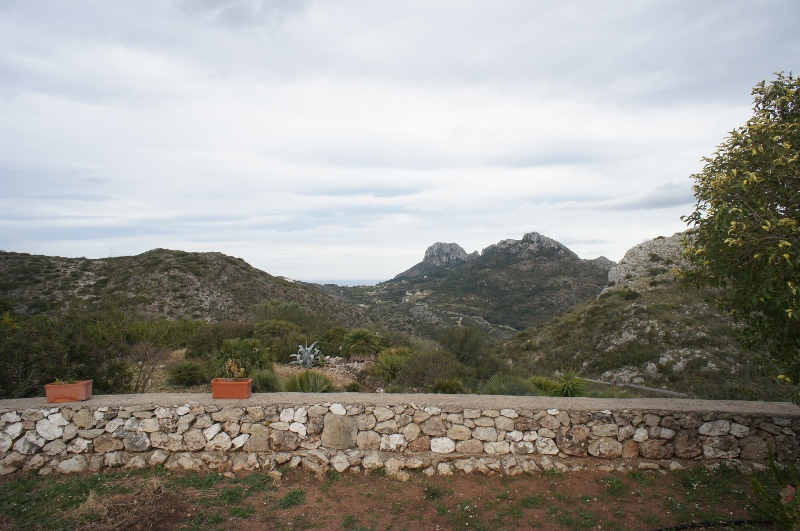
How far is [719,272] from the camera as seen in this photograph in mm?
4574

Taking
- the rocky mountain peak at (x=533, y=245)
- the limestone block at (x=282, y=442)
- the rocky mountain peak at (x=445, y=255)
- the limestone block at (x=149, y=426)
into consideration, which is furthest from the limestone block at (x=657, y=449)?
the rocky mountain peak at (x=445, y=255)

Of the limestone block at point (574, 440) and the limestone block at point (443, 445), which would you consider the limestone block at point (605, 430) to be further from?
the limestone block at point (443, 445)

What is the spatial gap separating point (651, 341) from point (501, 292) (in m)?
32.1

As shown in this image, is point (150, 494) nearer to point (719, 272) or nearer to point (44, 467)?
point (44, 467)

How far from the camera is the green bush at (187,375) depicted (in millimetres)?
9953

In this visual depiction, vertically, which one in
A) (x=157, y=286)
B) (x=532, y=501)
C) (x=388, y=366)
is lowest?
(x=532, y=501)

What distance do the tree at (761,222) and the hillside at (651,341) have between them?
7639 mm

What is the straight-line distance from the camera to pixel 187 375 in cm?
998

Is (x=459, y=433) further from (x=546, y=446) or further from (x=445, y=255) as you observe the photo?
(x=445, y=255)

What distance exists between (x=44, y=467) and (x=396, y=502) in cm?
452

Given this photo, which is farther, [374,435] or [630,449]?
[374,435]

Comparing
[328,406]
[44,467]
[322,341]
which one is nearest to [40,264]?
[322,341]

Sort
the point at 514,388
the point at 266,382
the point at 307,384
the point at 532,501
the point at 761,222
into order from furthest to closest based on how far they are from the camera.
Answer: the point at 266,382 → the point at 514,388 → the point at 307,384 → the point at 532,501 → the point at 761,222

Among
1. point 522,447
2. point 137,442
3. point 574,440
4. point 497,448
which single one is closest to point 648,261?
point 574,440
